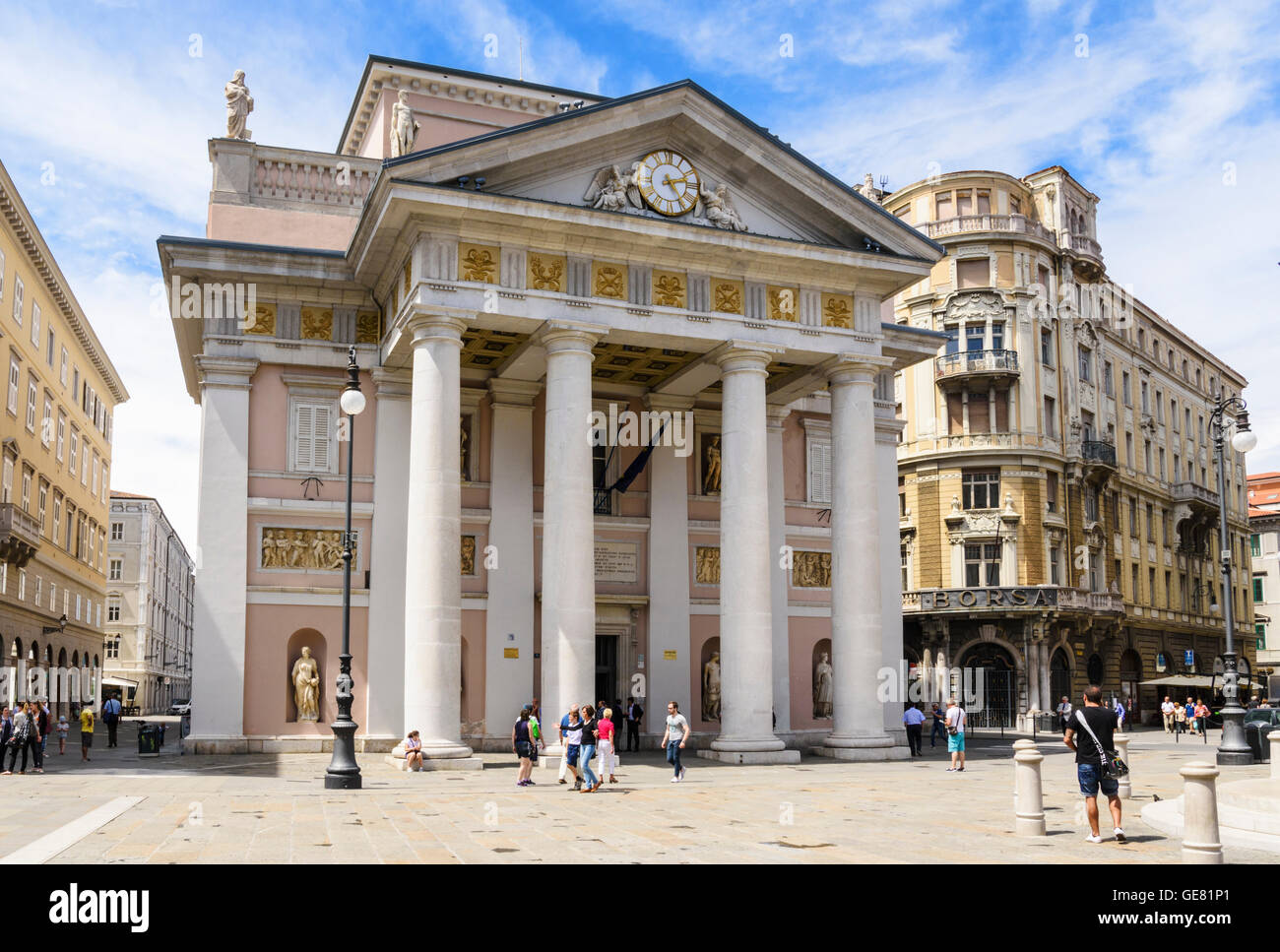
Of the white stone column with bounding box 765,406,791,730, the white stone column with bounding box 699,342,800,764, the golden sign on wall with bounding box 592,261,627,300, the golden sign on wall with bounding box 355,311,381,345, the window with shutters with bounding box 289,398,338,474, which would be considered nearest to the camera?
the white stone column with bounding box 699,342,800,764

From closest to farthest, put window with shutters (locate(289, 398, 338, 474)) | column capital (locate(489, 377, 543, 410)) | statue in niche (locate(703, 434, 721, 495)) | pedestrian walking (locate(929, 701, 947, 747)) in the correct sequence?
window with shutters (locate(289, 398, 338, 474)), column capital (locate(489, 377, 543, 410)), statue in niche (locate(703, 434, 721, 495)), pedestrian walking (locate(929, 701, 947, 747))

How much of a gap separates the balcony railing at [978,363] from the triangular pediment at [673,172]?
28.0m

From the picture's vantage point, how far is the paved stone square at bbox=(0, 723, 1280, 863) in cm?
1334

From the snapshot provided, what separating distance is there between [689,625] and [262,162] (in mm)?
16602

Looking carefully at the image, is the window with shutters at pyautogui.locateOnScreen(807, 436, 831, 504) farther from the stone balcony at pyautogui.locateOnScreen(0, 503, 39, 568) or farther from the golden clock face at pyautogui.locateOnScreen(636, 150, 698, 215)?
the stone balcony at pyautogui.locateOnScreen(0, 503, 39, 568)

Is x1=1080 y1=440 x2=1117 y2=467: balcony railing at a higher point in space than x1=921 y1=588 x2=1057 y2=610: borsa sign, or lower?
higher

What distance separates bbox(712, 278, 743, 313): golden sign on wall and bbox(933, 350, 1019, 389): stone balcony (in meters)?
31.2

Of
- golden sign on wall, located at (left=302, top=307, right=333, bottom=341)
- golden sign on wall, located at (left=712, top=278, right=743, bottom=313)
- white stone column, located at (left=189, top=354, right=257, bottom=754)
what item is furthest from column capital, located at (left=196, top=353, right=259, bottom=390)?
golden sign on wall, located at (left=712, top=278, right=743, bottom=313)

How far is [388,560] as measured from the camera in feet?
100

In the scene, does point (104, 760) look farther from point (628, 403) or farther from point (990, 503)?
point (990, 503)

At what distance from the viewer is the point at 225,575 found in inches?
1155

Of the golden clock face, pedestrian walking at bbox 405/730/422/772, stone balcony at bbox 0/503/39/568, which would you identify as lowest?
pedestrian walking at bbox 405/730/422/772

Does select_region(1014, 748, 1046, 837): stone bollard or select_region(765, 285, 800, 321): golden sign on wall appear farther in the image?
select_region(765, 285, 800, 321): golden sign on wall

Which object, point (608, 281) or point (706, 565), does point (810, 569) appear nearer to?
point (706, 565)
